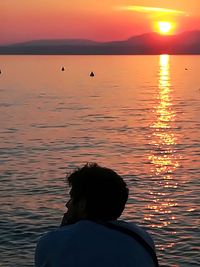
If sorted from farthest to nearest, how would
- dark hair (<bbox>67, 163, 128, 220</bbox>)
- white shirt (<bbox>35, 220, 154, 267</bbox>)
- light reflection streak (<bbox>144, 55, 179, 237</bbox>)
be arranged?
1. light reflection streak (<bbox>144, 55, 179, 237</bbox>)
2. dark hair (<bbox>67, 163, 128, 220</bbox>)
3. white shirt (<bbox>35, 220, 154, 267</bbox>)

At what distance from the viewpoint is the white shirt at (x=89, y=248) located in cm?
384

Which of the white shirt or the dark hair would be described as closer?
the white shirt

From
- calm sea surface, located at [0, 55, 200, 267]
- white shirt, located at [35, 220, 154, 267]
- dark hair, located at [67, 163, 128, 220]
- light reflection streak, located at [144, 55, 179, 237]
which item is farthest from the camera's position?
light reflection streak, located at [144, 55, 179, 237]

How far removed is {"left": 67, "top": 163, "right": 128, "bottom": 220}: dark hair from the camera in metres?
4.01

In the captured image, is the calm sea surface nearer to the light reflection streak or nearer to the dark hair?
the light reflection streak

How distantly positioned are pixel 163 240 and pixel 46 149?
63.6 ft

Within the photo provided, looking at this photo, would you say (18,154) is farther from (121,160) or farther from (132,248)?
(132,248)

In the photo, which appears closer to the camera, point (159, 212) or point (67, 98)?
point (159, 212)

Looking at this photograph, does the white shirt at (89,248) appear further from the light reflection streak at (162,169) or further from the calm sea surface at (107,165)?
the light reflection streak at (162,169)

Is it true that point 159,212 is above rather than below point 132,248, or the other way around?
below

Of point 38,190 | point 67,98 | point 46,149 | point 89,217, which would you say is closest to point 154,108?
point 67,98

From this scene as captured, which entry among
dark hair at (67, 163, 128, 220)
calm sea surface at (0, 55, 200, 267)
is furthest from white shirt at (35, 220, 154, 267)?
calm sea surface at (0, 55, 200, 267)

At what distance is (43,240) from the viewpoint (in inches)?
151

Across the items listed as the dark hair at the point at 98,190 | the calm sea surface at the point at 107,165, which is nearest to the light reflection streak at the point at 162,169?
the calm sea surface at the point at 107,165
